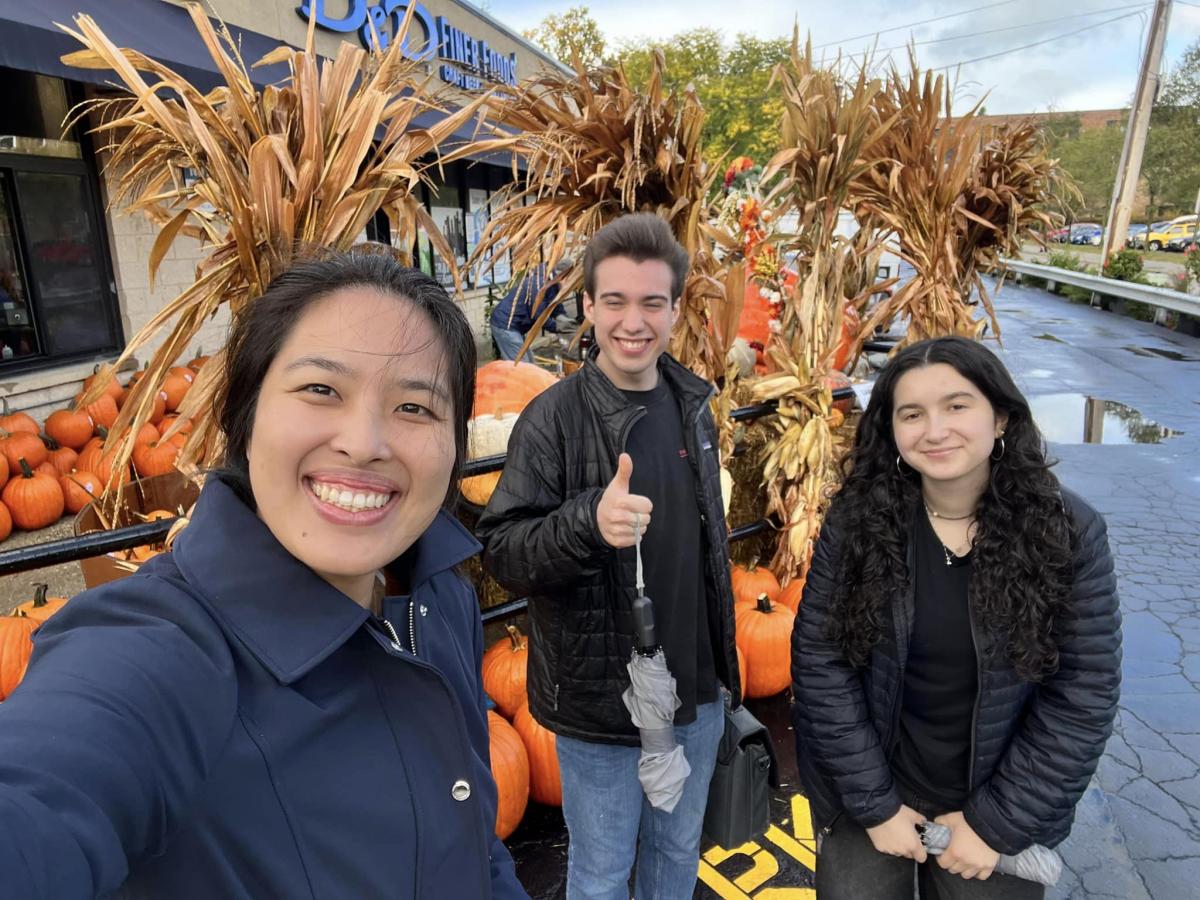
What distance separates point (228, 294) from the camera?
6.09 ft

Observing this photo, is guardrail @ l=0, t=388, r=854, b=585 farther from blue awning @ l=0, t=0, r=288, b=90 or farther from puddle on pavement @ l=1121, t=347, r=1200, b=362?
puddle on pavement @ l=1121, t=347, r=1200, b=362

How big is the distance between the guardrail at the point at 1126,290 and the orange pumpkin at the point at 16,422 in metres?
12.1

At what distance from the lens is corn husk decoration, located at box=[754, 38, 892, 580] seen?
3.46 meters

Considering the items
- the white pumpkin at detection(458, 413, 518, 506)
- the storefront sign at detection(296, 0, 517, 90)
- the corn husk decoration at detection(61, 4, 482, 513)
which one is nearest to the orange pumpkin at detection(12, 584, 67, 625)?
the corn husk decoration at detection(61, 4, 482, 513)

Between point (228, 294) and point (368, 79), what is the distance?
71 cm

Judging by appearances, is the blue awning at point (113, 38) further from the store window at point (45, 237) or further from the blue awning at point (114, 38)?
the store window at point (45, 237)

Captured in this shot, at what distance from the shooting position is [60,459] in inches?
229

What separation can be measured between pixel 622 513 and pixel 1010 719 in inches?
45.3

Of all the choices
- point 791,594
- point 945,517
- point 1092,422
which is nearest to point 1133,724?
point 791,594

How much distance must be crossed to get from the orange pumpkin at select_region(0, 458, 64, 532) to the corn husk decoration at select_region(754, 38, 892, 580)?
5137 millimetres

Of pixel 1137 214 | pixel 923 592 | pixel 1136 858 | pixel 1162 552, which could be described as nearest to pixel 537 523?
pixel 923 592

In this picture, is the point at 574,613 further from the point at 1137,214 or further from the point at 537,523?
the point at 1137,214

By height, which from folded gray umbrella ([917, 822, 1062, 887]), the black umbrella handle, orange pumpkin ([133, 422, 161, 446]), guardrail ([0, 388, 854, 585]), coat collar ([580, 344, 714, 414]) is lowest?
orange pumpkin ([133, 422, 161, 446])

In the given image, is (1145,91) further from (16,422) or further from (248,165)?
(16,422)
